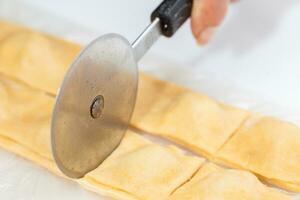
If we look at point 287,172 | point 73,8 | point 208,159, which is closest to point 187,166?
point 208,159

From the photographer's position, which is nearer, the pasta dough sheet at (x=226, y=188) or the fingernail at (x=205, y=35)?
the pasta dough sheet at (x=226, y=188)

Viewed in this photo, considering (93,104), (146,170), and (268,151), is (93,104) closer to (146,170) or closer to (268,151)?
(146,170)

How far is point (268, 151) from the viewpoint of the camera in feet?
3.15

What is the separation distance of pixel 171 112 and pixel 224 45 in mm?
269

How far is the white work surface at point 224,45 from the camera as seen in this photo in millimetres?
1146

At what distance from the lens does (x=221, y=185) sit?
0.88m

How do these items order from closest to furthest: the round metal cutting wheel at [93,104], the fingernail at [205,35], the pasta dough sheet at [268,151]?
the round metal cutting wheel at [93,104] < the pasta dough sheet at [268,151] < the fingernail at [205,35]

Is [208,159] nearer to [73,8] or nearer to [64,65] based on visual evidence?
[64,65]

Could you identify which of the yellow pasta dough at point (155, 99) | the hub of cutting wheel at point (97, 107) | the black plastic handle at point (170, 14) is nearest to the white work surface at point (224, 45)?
→ the yellow pasta dough at point (155, 99)

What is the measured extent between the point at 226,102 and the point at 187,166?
211 millimetres

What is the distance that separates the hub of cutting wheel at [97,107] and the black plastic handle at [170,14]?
0.60ft

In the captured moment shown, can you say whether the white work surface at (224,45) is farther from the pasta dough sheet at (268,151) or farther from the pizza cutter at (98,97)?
the pizza cutter at (98,97)

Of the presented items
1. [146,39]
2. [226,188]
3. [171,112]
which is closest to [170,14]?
[146,39]

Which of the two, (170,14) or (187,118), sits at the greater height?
(170,14)
